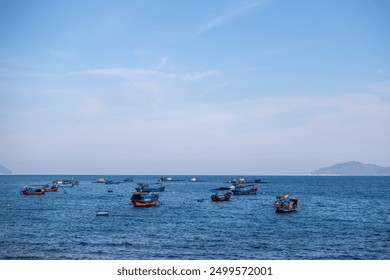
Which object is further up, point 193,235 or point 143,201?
point 143,201

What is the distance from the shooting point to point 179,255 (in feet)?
107

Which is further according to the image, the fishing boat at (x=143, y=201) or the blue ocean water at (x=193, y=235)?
the fishing boat at (x=143, y=201)

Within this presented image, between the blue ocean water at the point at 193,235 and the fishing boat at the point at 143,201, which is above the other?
the fishing boat at the point at 143,201

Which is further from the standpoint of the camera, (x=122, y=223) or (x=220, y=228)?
(x=122, y=223)

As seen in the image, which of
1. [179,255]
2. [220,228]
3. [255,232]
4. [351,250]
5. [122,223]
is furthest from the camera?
[122,223]

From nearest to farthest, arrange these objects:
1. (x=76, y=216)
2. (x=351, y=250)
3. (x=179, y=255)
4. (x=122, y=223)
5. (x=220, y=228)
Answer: (x=179, y=255)
(x=351, y=250)
(x=220, y=228)
(x=122, y=223)
(x=76, y=216)

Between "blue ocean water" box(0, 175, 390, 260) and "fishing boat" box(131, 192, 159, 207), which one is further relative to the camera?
"fishing boat" box(131, 192, 159, 207)

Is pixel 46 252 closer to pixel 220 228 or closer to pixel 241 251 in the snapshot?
pixel 241 251

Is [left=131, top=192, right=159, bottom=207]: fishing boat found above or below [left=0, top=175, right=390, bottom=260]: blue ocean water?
above

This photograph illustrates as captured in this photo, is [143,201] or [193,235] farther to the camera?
[143,201]

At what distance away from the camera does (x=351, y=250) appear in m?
35.2

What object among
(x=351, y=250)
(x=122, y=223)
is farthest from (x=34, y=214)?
(x=351, y=250)
